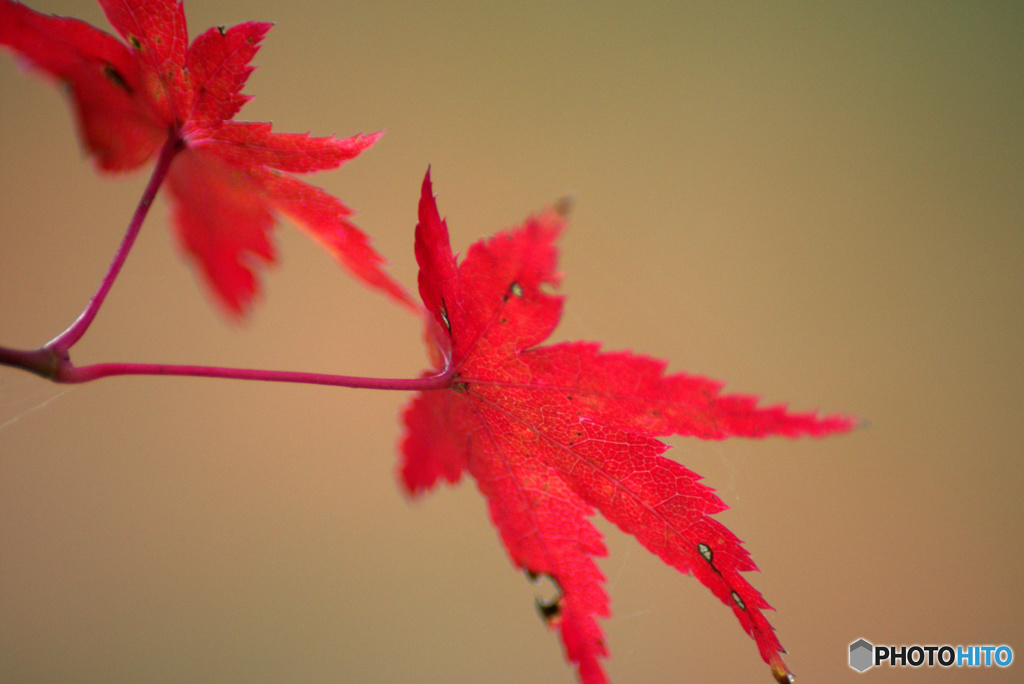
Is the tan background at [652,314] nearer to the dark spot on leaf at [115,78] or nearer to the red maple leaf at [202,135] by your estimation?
the red maple leaf at [202,135]

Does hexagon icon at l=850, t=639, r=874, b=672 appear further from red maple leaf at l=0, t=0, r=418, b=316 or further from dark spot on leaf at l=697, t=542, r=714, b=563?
red maple leaf at l=0, t=0, r=418, b=316

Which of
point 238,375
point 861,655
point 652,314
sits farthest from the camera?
point 652,314

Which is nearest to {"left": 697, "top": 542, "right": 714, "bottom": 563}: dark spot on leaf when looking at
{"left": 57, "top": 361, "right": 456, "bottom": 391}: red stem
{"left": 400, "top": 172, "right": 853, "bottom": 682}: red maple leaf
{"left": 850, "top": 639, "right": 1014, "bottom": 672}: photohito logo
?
{"left": 400, "top": 172, "right": 853, "bottom": 682}: red maple leaf

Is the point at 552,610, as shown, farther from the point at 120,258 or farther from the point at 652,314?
the point at 652,314

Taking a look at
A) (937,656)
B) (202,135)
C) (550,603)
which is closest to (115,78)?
(202,135)

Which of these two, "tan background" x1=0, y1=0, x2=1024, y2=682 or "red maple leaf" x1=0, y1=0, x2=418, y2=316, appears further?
"tan background" x1=0, y1=0, x2=1024, y2=682

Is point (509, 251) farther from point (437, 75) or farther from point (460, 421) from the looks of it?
point (437, 75)
